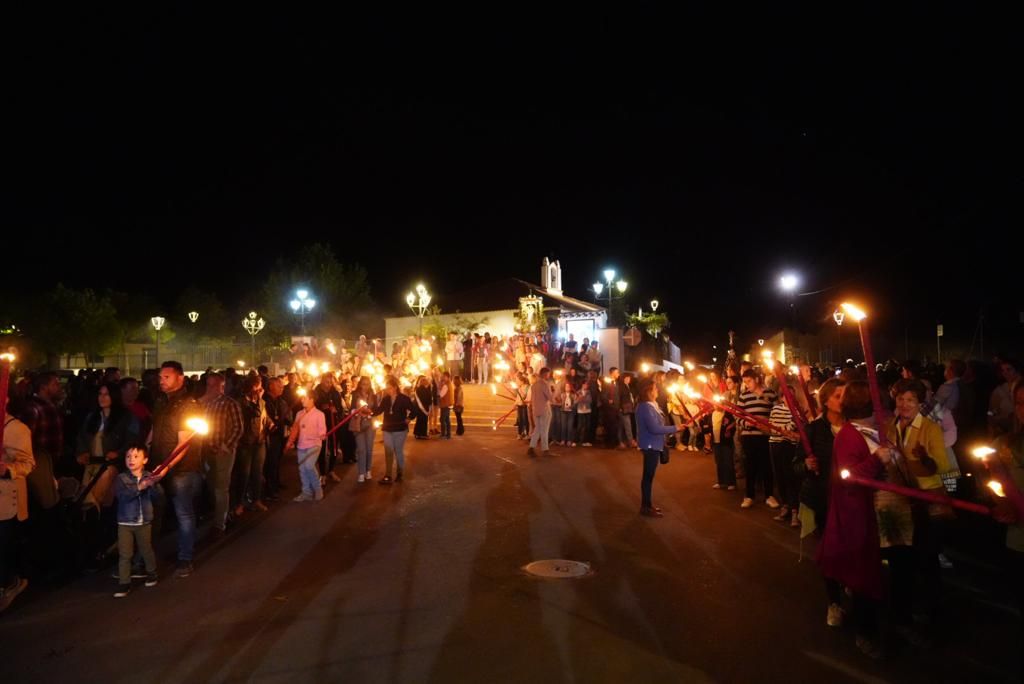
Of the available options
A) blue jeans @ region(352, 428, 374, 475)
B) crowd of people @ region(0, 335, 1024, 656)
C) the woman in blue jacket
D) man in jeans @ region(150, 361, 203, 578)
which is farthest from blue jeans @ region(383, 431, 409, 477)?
man in jeans @ region(150, 361, 203, 578)

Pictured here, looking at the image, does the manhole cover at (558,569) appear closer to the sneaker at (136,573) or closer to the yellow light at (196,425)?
the yellow light at (196,425)

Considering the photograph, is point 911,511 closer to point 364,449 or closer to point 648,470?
point 648,470

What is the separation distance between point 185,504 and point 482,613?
139 inches

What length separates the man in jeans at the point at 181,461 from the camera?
7.20 metres

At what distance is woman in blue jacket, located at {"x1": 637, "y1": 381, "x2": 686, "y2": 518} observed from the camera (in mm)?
9508

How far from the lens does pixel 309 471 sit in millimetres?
11055

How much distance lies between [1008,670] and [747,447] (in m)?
5.53

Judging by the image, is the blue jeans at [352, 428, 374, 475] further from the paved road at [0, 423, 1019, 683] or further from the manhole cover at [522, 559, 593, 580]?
the manhole cover at [522, 559, 593, 580]

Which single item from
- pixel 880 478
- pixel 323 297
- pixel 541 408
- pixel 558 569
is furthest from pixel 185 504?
pixel 323 297

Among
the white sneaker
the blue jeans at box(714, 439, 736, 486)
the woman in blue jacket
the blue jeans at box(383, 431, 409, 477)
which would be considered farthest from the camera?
the blue jeans at box(383, 431, 409, 477)

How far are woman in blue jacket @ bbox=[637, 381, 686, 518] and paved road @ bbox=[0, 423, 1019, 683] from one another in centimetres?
29

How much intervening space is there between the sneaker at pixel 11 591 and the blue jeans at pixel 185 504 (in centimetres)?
137

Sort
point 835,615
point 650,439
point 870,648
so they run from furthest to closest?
point 650,439
point 835,615
point 870,648

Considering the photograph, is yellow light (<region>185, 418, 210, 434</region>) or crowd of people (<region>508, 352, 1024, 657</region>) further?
yellow light (<region>185, 418, 210, 434</region>)
